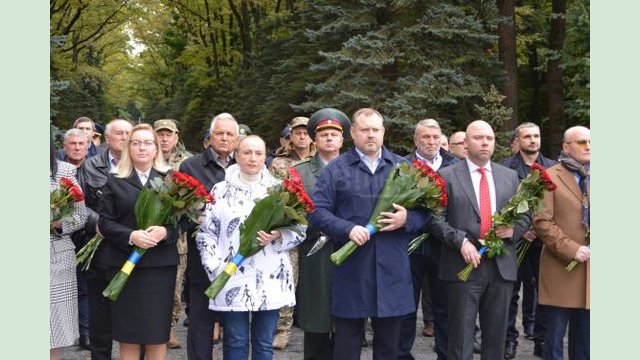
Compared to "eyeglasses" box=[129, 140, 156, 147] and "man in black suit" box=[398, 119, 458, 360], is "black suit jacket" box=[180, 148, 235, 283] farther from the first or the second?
"man in black suit" box=[398, 119, 458, 360]

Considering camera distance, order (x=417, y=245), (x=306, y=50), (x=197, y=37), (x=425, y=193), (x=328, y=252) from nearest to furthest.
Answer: (x=425, y=193) → (x=328, y=252) → (x=417, y=245) → (x=306, y=50) → (x=197, y=37)

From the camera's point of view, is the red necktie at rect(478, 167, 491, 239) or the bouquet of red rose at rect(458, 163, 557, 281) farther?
the red necktie at rect(478, 167, 491, 239)

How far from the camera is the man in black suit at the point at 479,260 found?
20.1 feet

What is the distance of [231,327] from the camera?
19.1 feet

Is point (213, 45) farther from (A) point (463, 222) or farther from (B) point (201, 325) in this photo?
(A) point (463, 222)

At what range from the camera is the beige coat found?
6.47 meters

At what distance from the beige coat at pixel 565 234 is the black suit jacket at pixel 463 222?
0.45 m

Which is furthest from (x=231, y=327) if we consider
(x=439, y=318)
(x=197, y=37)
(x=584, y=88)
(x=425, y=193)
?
(x=197, y=37)

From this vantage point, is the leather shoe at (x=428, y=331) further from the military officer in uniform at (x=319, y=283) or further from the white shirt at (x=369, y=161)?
the white shirt at (x=369, y=161)

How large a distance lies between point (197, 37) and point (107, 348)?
101 feet

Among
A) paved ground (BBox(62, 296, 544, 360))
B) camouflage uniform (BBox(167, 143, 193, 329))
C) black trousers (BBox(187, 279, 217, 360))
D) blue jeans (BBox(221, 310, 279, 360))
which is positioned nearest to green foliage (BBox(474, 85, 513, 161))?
paved ground (BBox(62, 296, 544, 360))

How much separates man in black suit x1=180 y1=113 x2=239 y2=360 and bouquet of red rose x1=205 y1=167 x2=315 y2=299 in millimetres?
632

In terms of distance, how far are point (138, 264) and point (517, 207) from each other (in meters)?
2.99

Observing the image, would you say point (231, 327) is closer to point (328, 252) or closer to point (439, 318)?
point (328, 252)
